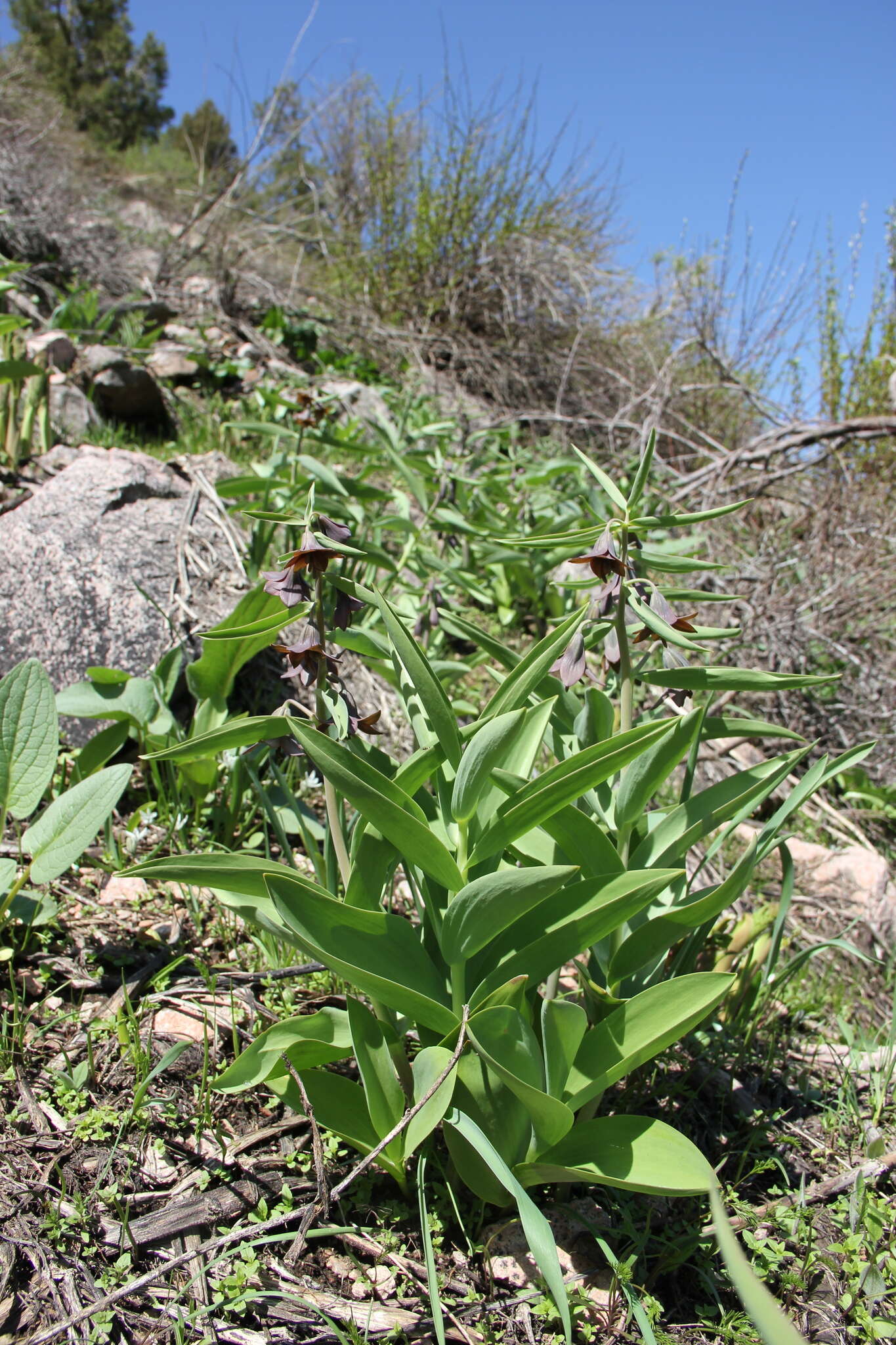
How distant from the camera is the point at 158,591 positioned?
273cm

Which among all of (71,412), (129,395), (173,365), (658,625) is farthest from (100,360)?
(658,625)

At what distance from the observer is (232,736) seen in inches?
52.0

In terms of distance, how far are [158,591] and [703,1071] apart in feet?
7.11

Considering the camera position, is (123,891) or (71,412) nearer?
(123,891)

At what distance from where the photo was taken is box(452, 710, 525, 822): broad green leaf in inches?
45.6

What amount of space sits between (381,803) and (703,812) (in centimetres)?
62

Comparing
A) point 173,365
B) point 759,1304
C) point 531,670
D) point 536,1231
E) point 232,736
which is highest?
point 173,365

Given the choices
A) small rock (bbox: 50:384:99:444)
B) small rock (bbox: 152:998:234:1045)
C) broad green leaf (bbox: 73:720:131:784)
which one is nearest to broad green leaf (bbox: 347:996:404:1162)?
small rock (bbox: 152:998:234:1045)

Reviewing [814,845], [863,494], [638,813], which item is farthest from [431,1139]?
[863,494]

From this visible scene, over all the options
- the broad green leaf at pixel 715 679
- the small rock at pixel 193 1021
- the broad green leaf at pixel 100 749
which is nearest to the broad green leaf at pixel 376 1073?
the small rock at pixel 193 1021

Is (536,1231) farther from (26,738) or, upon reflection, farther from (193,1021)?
(26,738)

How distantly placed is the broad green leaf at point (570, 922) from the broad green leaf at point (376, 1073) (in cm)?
18

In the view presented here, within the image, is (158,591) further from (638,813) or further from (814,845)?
(814,845)

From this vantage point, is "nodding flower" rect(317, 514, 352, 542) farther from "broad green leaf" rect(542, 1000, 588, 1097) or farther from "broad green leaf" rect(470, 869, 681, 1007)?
"broad green leaf" rect(542, 1000, 588, 1097)
